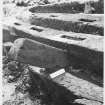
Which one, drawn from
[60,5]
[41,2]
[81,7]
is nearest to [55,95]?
[81,7]

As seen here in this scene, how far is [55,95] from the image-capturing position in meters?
3.12

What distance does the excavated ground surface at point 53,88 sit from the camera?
270cm

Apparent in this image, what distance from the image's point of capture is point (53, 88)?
3.11 meters

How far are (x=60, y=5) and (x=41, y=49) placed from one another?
2.84m

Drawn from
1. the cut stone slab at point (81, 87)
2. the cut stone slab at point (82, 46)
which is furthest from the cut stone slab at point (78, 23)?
the cut stone slab at point (81, 87)

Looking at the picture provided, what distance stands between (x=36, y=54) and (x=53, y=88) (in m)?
0.59

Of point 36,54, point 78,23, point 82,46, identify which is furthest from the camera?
point 78,23

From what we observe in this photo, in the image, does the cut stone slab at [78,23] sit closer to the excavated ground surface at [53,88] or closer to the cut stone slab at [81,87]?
the excavated ground surface at [53,88]

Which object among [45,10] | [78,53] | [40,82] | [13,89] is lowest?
A: [13,89]

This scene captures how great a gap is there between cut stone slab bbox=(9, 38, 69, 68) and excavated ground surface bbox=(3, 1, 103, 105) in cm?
24

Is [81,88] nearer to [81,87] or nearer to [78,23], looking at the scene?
[81,87]

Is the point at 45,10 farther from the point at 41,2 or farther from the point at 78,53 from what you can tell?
the point at 78,53

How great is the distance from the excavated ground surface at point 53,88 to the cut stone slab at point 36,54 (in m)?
0.24

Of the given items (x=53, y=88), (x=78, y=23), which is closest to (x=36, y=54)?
(x=53, y=88)
